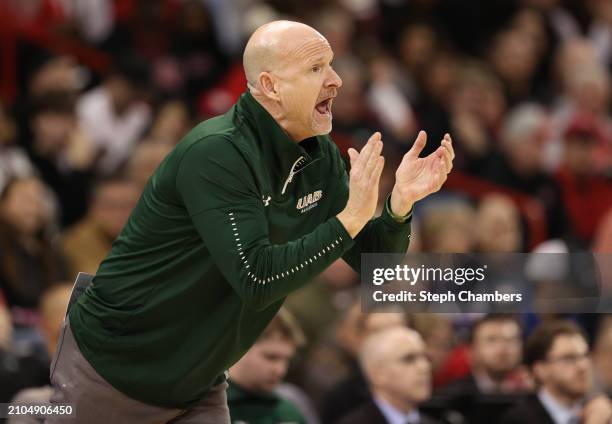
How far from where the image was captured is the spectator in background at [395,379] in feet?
17.5

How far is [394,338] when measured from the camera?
211 inches

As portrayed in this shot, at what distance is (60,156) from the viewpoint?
26.8ft

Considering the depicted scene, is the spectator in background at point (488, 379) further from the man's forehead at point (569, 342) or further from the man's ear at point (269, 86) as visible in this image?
the man's ear at point (269, 86)

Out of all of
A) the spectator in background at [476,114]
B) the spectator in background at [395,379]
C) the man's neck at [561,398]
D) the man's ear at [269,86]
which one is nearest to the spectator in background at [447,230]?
the spectator in background at [476,114]

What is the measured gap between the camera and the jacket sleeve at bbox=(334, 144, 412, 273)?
3943 millimetres

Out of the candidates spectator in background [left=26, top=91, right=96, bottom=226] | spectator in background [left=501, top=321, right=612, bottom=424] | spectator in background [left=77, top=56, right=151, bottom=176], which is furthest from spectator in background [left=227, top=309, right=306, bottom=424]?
spectator in background [left=77, top=56, right=151, bottom=176]

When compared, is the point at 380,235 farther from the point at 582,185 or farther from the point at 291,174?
the point at 582,185

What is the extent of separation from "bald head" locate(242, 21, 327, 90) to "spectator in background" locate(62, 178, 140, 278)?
3.67m

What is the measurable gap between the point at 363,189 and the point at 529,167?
5.72m

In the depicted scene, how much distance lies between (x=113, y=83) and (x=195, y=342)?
535 centimetres

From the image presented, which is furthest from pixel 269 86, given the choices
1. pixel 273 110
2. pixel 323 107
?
pixel 323 107

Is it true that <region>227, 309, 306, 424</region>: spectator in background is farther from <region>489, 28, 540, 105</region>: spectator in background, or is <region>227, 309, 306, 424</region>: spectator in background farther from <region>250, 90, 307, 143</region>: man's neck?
<region>489, 28, 540, 105</region>: spectator in background

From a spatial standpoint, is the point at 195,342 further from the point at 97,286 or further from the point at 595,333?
the point at 595,333

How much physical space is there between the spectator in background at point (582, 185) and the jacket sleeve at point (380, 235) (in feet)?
15.6
